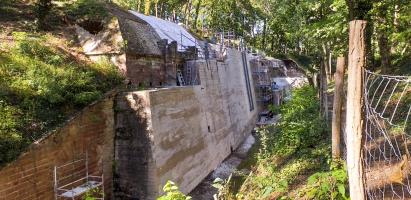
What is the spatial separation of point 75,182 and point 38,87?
8.78 feet

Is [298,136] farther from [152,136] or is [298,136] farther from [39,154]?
[39,154]

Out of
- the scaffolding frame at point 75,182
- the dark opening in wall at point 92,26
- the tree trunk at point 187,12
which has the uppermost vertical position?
the tree trunk at point 187,12

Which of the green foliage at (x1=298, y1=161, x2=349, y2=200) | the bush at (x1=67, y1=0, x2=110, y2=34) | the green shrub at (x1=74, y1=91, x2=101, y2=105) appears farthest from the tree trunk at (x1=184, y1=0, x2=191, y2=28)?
the green foliage at (x1=298, y1=161, x2=349, y2=200)

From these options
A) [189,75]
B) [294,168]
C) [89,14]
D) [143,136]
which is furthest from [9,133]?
[189,75]

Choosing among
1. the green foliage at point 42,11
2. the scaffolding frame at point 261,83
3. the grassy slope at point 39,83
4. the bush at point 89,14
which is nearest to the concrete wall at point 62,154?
the grassy slope at point 39,83

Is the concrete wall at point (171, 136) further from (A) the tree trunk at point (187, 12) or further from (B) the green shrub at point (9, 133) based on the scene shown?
(A) the tree trunk at point (187, 12)

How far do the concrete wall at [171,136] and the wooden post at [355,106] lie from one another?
7516 millimetres

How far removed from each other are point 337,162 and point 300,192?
3.13 ft

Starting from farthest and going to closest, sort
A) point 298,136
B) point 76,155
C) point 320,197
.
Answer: point 298,136, point 76,155, point 320,197

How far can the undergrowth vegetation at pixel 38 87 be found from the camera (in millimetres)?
9250

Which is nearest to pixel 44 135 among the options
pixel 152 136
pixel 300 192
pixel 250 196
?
pixel 152 136

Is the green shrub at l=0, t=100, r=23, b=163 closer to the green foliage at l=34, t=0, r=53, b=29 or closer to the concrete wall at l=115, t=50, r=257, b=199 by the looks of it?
the concrete wall at l=115, t=50, r=257, b=199

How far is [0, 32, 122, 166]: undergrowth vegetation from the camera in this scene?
30.3 feet

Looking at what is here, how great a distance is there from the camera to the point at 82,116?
10.6 meters
